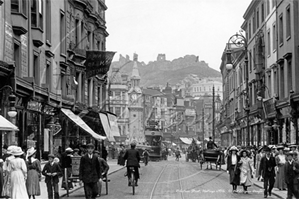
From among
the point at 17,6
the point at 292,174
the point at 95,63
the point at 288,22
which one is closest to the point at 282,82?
the point at 288,22

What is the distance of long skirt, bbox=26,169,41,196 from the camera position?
65.0 feet

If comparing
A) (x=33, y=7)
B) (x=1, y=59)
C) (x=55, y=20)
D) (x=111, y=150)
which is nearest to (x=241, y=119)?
(x=111, y=150)

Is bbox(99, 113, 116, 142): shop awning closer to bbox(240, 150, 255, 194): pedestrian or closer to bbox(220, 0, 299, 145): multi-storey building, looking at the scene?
bbox(220, 0, 299, 145): multi-storey building

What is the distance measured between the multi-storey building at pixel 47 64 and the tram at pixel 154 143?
60.2 feet

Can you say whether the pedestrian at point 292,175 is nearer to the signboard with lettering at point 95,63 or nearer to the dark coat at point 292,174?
the dark coat at point 292,174

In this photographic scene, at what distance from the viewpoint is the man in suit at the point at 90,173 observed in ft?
62.7

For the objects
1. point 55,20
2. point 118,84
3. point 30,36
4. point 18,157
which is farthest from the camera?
point 118,84

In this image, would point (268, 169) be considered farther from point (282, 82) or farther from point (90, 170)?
point (282, 82)

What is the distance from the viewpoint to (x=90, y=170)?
62.8ft

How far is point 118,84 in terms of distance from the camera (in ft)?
461

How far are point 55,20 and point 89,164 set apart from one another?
2245 centimetres

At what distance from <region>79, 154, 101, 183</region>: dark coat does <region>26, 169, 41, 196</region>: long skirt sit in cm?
157

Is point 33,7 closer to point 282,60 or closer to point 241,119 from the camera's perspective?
point 282,60

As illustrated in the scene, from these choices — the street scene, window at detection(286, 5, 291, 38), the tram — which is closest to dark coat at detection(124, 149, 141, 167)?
the street scene
